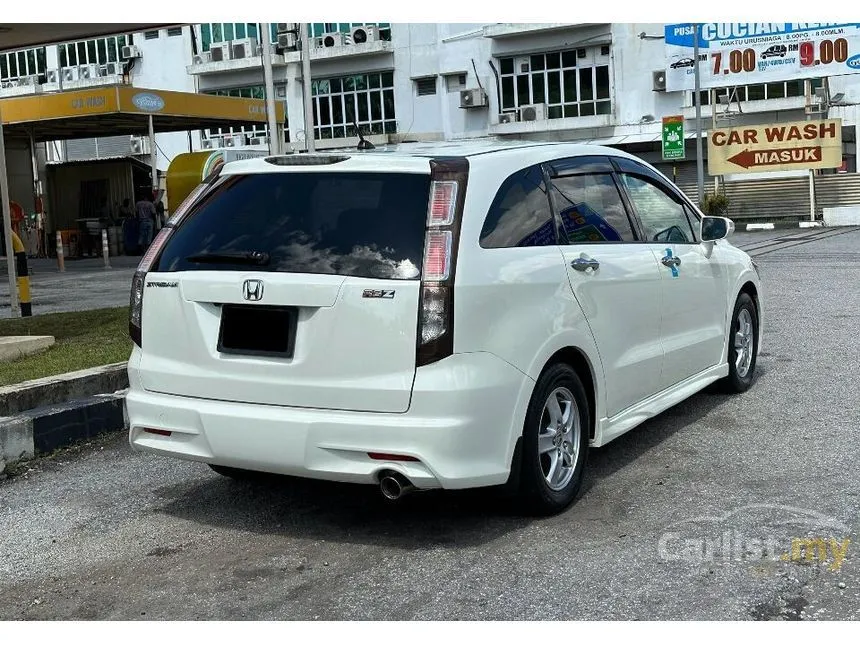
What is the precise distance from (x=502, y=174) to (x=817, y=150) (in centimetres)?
3261

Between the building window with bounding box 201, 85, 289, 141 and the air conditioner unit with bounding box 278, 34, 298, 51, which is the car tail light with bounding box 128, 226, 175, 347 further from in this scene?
the building window with bounding box 201, 85, 289, 141

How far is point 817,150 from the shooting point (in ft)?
114

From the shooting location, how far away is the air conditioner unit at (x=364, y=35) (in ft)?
157

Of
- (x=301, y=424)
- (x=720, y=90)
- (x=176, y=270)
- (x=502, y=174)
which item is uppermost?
(x=720, y=90)

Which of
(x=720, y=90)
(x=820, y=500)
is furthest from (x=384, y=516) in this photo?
(x=720, y=90)

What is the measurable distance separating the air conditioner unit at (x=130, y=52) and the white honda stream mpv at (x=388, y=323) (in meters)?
52.1

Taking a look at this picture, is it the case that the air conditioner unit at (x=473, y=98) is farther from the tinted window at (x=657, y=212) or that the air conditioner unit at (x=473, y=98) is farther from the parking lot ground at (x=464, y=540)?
the parking lot ground at (x=464, y=540)

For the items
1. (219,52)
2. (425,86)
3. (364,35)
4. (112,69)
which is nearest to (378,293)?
(425,86)

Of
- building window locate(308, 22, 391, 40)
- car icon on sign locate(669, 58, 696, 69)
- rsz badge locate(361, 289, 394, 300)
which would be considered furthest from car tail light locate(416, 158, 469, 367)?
building window locate(308, 22, 391, 40)

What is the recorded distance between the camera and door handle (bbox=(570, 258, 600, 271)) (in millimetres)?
5039

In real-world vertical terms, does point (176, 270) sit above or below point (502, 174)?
below

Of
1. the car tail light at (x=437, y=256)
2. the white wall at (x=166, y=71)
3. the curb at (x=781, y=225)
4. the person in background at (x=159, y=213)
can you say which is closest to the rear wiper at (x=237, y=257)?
the car tail light at (x=437, y=256)

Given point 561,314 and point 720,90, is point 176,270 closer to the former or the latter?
point 561,314

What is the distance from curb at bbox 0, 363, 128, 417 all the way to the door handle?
352 centimetres
